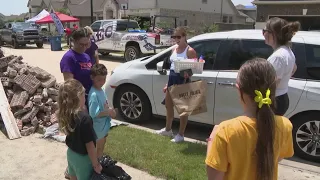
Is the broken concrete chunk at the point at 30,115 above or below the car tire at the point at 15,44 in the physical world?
below

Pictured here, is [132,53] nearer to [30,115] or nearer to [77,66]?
[30,115]

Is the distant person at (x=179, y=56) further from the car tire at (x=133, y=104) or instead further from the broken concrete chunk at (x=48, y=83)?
the broken concrete chunk at (x=48, y=83)

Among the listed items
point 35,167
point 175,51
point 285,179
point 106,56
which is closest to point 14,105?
point 35,167

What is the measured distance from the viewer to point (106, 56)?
18531mm

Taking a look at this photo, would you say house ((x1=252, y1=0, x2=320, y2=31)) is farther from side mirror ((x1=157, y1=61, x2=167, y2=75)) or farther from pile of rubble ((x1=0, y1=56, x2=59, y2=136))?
pile of rubble ((x1=0, y1=56, x2=59, y2=136))

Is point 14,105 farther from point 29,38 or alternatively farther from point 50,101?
point 29,38

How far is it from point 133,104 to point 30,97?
1.95 meters

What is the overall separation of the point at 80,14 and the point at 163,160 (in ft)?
179

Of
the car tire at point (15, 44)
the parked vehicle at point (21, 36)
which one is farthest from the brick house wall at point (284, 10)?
the car tire at point (15, 44)

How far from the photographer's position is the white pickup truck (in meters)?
14.5

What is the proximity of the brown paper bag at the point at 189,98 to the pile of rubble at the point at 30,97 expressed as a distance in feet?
7.99

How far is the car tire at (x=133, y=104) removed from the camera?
19.4 feet

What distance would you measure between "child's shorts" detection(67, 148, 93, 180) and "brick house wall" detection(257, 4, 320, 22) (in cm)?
2333

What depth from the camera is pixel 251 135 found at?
1674 mm
